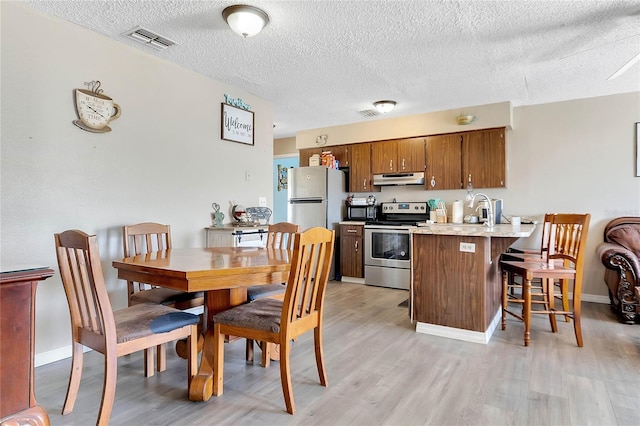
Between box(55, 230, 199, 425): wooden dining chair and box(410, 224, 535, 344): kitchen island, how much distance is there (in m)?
1.89

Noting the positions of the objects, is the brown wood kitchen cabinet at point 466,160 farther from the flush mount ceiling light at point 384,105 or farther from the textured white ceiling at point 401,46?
the flush mount ceiling light at point 384,105

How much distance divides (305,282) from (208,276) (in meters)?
0.51

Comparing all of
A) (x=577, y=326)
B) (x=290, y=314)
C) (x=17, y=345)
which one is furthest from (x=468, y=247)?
(x=17, y=345)

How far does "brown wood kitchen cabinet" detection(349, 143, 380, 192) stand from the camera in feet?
17.6

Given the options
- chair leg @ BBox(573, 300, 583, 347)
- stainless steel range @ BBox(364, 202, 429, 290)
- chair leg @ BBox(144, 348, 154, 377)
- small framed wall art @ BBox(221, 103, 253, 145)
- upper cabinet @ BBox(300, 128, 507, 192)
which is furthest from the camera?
stainless steel range @ BBox(364, 202, 429, 290)

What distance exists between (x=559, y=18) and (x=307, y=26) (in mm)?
1784

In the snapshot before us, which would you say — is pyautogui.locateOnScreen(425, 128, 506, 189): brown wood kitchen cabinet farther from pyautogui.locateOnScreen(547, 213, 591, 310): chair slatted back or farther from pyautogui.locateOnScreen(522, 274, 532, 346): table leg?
pyautogui.locateOnScreen(522, 274, 532, 346): table leg

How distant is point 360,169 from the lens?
5430 mm

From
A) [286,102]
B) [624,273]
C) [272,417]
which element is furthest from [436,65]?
[272,417]

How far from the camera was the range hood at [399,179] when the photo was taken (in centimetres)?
500

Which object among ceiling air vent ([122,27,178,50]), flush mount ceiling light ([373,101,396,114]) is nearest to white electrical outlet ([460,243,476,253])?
flush mount ceiling light ([373,101,396,114])

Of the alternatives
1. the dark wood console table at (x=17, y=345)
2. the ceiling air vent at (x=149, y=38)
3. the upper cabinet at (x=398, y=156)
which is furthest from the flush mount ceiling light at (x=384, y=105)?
the dark wood console table at (x=17, y=345)

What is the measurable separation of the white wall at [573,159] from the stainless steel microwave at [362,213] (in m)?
1.27

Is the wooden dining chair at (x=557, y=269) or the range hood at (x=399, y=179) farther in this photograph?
the range hood at (x=399, y=179)
